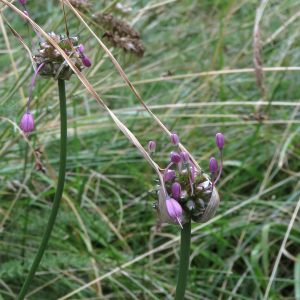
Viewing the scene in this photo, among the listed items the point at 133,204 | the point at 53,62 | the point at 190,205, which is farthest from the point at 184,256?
the point at 133,204

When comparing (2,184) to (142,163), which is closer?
(2,184)

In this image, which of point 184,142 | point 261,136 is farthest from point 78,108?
point 261,136

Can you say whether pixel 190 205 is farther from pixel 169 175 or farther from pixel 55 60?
pixel 55 60

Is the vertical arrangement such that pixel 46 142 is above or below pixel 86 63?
below

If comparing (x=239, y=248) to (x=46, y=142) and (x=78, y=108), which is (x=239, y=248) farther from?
(x=78, y=108)

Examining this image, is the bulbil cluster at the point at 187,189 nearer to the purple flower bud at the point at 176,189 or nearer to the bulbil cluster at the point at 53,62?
the purple flower bud at the point at 176,189

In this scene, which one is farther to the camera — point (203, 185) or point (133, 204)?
point (133, 204)

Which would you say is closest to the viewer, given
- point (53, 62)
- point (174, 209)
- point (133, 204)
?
point (174, 209)

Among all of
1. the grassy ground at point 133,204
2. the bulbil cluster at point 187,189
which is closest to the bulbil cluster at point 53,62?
the bulbil cluster at point 187,189
